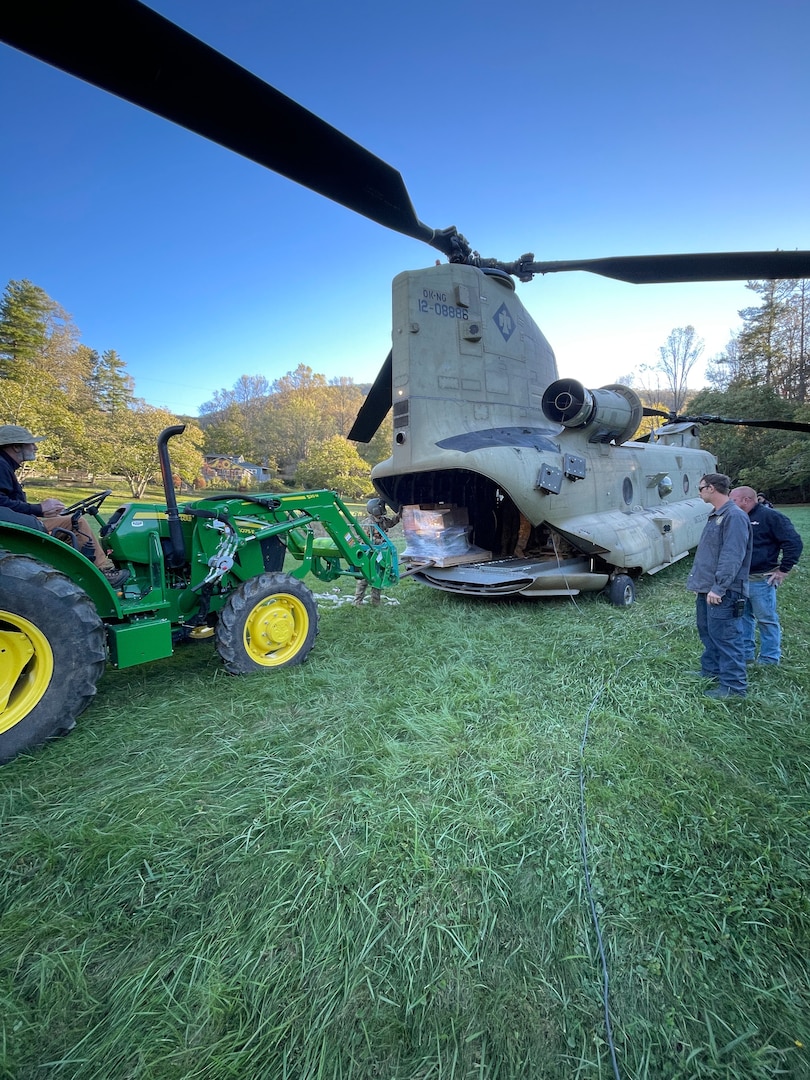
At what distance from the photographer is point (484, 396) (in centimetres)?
546

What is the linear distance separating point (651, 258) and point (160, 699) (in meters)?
5.61

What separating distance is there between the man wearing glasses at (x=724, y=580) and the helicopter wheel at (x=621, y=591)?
2.26 metres

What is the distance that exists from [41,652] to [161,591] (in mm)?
985

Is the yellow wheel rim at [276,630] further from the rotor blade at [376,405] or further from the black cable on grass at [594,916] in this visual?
the rotor blade at [376,405]

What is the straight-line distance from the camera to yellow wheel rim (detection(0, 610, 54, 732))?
242 centimetres

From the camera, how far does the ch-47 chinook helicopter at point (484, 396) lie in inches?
91.0

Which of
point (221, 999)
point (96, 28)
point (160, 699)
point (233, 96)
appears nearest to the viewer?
point (221, 999)

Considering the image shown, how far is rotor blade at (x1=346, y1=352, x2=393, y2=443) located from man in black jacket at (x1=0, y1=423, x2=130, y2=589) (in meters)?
3.55

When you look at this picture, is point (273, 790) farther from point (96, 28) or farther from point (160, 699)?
point (96, 28)

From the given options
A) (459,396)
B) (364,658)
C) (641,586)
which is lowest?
(641,586)

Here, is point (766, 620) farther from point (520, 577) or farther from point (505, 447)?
point (505, 447)

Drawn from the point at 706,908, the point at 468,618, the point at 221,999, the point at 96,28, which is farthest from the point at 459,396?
the point at 221,999

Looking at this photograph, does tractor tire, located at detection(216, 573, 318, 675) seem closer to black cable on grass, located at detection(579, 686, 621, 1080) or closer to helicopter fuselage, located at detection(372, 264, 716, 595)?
helicopter fuselage, located at detection(372, 264, 716, 595)

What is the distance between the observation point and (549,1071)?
1.20m
